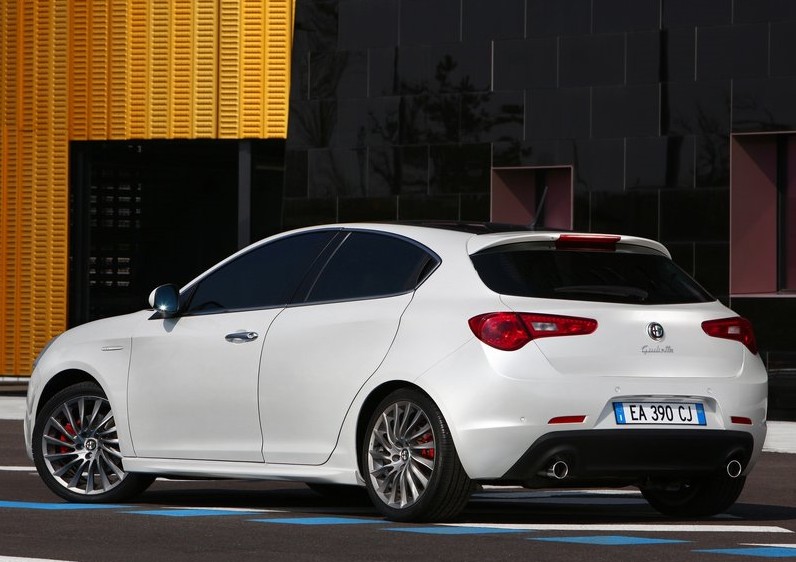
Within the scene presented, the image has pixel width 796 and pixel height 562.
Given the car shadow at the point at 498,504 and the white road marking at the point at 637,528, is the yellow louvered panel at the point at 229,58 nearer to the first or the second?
the car shadow at the point at 498,504

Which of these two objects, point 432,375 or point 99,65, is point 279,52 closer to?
point 99,65

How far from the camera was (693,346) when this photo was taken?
951 centimetres

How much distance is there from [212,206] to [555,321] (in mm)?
18873

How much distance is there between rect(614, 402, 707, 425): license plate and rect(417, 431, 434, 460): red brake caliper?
0.91 meters

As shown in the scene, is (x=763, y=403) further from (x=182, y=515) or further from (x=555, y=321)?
(x=182, y=515)

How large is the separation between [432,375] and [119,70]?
61.9 feet

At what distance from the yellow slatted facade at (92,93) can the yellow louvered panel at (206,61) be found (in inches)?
0.6

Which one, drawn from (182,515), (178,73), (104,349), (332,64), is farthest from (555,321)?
(178,73)

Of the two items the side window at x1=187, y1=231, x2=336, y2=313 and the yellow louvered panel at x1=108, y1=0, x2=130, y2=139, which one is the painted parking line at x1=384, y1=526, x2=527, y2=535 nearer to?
the side window at x1=187, y1=231, x2=336, y2=313

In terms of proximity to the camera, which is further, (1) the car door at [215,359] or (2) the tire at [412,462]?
(1) the car door at [215,359]

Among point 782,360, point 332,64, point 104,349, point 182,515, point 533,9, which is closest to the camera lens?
point 182,515

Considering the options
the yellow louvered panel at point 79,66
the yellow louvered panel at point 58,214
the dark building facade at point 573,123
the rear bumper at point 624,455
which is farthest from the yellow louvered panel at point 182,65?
the rear bumper at point 624,455

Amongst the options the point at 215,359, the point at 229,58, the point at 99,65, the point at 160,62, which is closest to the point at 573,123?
the point at 229,58

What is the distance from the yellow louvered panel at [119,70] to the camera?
2722 cm
